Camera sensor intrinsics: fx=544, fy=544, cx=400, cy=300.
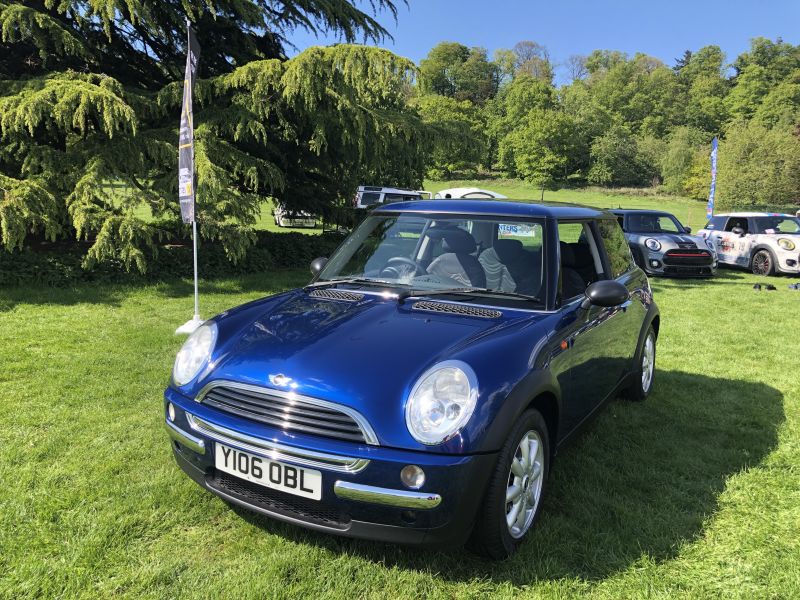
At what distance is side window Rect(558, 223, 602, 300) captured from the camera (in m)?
3.36

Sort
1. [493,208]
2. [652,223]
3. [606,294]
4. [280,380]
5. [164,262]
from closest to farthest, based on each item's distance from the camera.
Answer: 1. [280,380]
2. [606,294]
3. [493,208]
4. [164,262]
5. [652,223]

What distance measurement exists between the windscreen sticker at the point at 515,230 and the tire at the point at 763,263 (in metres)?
13.5

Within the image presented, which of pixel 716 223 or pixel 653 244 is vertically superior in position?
pixel 716 223

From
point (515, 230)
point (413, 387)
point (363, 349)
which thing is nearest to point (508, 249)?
point (515, 230)

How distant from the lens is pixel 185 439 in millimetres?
2553

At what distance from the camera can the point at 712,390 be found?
5145 mm

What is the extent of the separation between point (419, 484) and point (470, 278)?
1491 mm

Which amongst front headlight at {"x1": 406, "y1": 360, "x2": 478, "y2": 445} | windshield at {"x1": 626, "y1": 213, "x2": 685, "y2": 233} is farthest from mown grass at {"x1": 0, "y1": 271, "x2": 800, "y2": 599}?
windshield at {"x1": 626, "y1": 213, "x2": 685, "y2": 233}

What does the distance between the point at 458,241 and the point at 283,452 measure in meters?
1.83

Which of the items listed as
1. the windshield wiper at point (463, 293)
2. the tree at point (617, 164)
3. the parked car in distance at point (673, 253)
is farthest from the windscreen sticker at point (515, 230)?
the tree at point (617, 164)

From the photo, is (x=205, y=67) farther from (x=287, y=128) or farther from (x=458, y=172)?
(x=458, y=172)

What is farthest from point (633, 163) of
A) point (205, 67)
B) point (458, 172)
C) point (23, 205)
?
point (23, 205)

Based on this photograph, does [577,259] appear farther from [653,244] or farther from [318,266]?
[653,244]

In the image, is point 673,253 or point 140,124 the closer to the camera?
point 140,124
